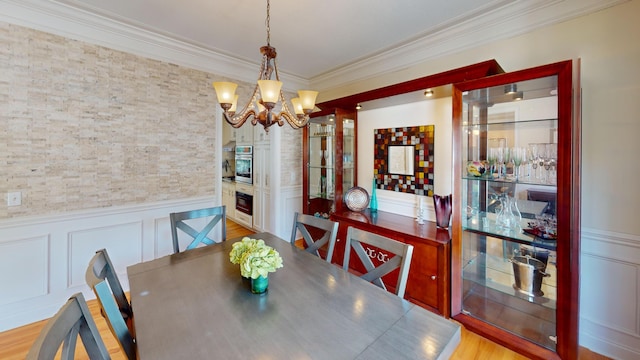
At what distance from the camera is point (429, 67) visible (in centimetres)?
287

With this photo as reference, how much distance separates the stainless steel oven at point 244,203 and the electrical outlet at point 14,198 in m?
3.14

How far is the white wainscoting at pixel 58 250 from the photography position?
2.21 metres

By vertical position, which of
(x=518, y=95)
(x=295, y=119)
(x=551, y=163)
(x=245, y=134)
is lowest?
(x=551, y=163)

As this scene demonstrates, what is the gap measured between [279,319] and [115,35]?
10.2 feet

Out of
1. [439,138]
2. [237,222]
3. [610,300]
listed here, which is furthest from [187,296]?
[237,222]

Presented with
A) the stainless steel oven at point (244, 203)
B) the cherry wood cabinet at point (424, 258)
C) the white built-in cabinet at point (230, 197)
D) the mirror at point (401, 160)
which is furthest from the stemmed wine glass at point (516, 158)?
the white built-in cabinet at point (230, 197)

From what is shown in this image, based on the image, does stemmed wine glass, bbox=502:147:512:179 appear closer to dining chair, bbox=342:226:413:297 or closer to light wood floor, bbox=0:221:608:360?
dining chair, bbox=342:226:413:297

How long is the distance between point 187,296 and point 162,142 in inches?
87.1

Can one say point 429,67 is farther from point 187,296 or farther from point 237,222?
point 237,222

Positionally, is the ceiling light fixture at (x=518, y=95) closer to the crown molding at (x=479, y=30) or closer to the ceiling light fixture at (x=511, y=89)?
the ceiling light fixture at (x=511, y=89)

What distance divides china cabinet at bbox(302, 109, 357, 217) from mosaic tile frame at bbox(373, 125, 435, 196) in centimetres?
38

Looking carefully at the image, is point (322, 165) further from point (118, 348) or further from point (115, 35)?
point (118, 348)

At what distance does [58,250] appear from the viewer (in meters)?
2.41

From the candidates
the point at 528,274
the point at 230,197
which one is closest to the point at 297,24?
the point at 528,274
